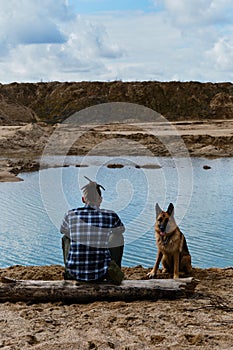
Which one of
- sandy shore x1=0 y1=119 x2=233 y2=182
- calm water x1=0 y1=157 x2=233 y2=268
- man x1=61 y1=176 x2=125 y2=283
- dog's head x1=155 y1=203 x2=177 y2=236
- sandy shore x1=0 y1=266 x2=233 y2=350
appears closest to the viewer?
sandy shore x1=0 y1=266 x2=233 y2=350

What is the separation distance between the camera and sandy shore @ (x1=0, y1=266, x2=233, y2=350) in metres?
4.23

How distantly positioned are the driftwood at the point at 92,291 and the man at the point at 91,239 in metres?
0.11

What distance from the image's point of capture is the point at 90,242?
5383mm

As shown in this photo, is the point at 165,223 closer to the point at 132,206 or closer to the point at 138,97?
the point at 132,206

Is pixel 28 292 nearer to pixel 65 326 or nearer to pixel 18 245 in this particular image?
Answer: pixel 65 326

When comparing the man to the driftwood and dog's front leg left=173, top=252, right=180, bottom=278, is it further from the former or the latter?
dog's front leg left=173, top=252, right=180, bottom=278

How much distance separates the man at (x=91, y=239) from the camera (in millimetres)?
5371

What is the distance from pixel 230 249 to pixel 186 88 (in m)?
58.5

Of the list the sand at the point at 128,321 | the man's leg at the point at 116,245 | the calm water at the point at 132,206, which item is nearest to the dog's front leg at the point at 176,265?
the sand at the point at 128,321

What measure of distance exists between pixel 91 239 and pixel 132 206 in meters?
10.0

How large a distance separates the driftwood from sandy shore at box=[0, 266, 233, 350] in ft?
0.29

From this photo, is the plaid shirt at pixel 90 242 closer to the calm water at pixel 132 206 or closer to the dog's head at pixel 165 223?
the dog's head at pixel 165 223

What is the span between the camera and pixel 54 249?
1060cm

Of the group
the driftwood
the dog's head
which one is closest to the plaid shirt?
the driftwood
